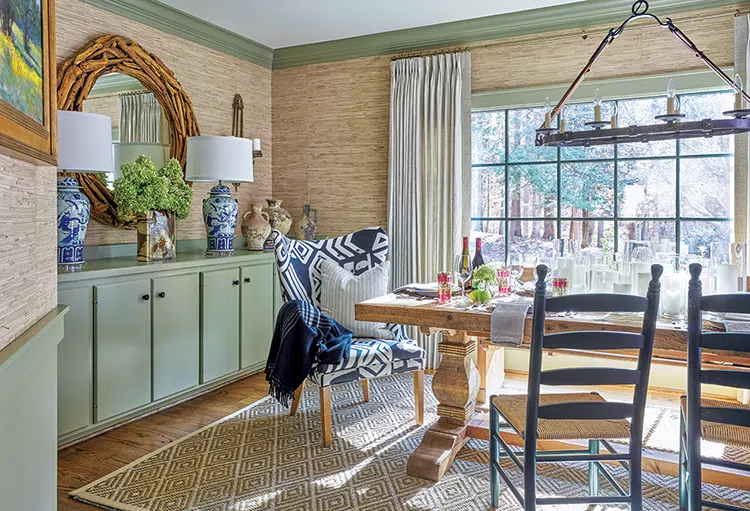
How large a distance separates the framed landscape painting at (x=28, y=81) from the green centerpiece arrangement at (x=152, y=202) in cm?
193

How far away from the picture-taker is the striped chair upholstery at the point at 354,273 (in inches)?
116

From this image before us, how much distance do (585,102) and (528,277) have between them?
1.35 meters

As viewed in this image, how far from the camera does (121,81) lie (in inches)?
146

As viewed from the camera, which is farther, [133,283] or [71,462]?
[133,283]

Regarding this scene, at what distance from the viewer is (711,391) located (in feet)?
12.2

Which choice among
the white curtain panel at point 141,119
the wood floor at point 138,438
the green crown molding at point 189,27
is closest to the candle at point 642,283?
the wood floor at point 138,438

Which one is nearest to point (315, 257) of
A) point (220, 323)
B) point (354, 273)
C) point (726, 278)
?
point (354, 273)

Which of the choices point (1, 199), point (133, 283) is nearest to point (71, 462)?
point (133, 283)

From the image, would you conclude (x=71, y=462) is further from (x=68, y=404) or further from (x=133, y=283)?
(x=133, y=283)

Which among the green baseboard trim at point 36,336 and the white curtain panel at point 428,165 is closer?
the green baseboard trim at point 36,336

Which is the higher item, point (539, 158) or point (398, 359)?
point (539, 158)

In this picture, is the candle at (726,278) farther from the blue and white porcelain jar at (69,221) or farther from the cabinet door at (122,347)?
the blue and white porcelain jar at (69,221)

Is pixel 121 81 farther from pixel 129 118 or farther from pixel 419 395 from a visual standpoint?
pixel 419 395

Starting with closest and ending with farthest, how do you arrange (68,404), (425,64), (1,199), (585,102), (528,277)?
(1,199), (68,404), (528,277), (585,102), (425,64)
